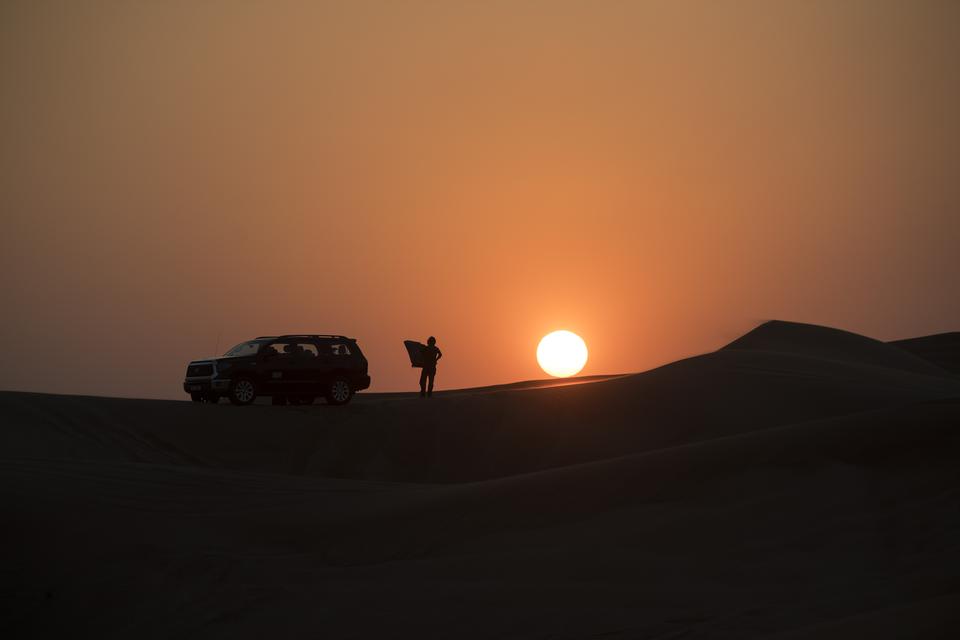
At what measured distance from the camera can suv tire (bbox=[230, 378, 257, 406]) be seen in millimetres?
23812

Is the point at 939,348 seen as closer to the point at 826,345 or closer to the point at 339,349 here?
the point at 826,345

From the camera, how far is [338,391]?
2478cm

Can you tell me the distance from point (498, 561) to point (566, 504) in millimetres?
1917

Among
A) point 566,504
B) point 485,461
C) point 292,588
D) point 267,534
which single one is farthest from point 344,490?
point 485,461

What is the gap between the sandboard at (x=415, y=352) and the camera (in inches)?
1006

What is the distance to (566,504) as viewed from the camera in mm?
10906

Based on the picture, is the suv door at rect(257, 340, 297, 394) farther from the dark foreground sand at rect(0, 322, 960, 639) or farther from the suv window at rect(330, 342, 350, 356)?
the dark foreground sand at rect(0, 322, 960, 639)

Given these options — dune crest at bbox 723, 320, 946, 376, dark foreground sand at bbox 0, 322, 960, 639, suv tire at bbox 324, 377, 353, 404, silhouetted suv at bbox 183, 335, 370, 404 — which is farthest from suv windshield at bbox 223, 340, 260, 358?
dune crest at bbox 723, 320, 946, 376

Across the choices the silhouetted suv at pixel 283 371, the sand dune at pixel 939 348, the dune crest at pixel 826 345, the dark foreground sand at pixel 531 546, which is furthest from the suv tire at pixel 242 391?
the sand dune at pixel 939 348

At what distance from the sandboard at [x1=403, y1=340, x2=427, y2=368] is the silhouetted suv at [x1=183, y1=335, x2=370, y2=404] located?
1210mm

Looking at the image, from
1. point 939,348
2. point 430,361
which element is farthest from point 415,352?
point 939,348

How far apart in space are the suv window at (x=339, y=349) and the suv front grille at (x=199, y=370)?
2684 millimetres

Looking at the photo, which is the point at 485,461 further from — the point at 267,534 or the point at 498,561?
the point at 498,561

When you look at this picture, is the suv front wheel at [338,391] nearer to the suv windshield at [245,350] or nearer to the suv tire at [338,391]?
the suv tire at [338,391]
